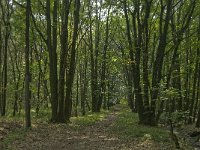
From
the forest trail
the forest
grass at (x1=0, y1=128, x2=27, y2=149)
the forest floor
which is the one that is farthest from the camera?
the forest

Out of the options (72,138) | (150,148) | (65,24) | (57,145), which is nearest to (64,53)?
(65,24)

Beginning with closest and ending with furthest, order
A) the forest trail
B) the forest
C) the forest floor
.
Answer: the forest trail < the forest floor < the forest

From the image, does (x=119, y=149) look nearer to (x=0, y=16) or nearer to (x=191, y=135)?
(x=191, y=135)

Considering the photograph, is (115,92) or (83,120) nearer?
(83,120)

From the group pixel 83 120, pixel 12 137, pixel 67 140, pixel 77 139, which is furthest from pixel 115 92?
pixel 12 137

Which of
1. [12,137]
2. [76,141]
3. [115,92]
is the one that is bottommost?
[76,141]

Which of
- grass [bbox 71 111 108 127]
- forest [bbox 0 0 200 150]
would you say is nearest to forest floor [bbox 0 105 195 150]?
forest [bbox 0 0 200 150]

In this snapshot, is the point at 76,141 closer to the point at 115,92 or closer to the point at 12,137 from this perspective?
the point at 12,137

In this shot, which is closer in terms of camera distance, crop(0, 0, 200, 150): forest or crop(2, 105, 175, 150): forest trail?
crop(2, 105, 175, 150): forest trail

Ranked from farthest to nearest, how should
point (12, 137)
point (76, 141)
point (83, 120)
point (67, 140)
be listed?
1. point (83, 120)
2. point (12, 137)
3. point (67, 140)
4. point (76, 141)

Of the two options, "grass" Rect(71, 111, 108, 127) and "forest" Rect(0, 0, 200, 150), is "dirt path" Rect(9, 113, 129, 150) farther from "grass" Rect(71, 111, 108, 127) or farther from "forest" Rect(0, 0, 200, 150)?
"grass" Rect(71, 111, 108, 127)

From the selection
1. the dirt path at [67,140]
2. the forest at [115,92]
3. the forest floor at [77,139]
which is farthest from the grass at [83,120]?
the dirt path at [67,140]

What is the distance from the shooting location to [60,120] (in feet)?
68.2

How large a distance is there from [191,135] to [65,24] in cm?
993
